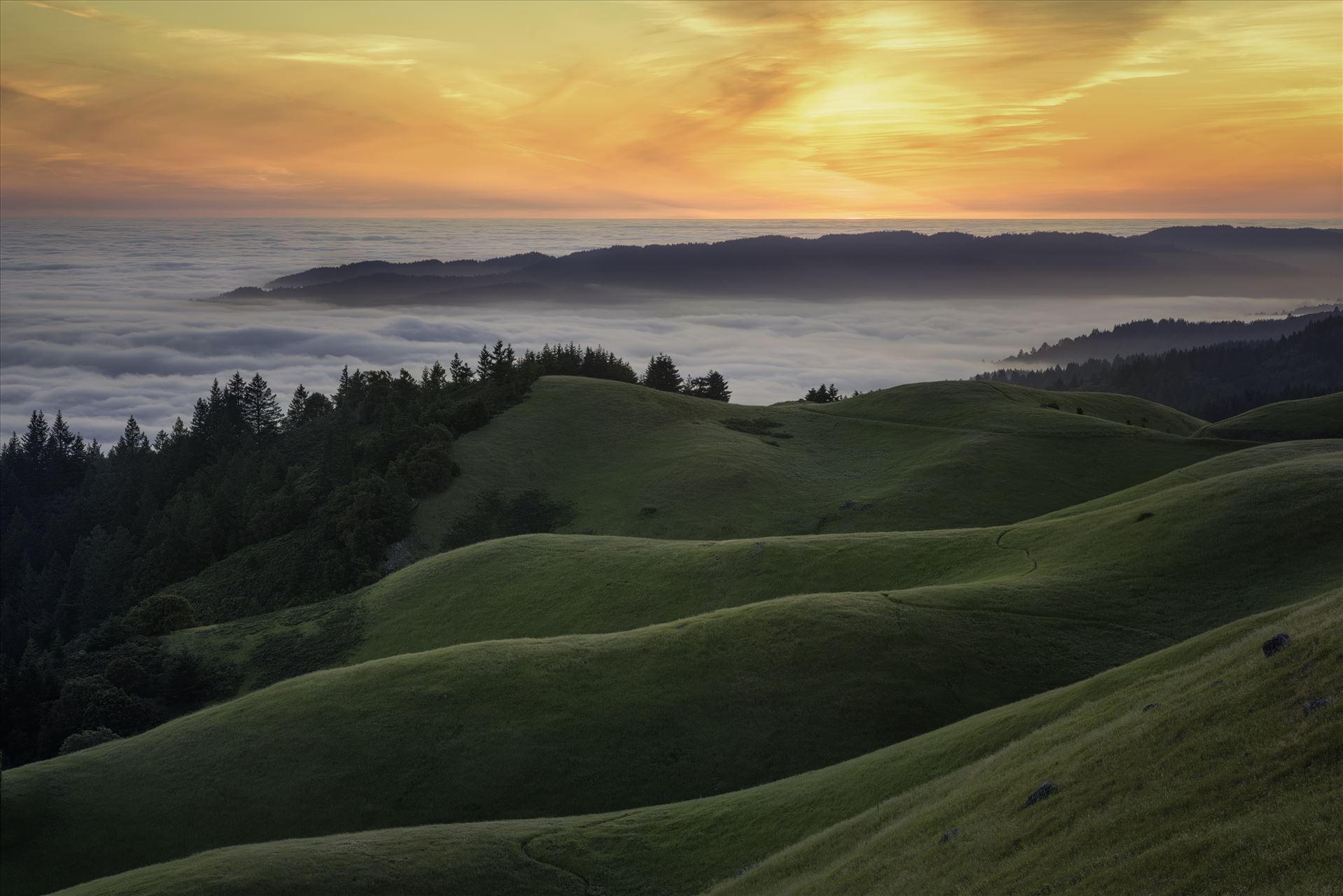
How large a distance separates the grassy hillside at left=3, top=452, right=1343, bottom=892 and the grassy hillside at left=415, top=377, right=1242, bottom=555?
42516 mm

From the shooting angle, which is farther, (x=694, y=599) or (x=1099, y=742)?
(x=694, y=599)

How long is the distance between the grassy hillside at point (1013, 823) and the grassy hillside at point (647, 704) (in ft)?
20.3

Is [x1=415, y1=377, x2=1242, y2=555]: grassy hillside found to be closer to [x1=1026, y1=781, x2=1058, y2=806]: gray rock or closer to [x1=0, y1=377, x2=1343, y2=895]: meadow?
[x1=0, y1=377, x2=1343, y2=895]: meadow

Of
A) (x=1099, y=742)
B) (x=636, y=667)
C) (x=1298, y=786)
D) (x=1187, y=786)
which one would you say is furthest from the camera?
(x=636, y=667)

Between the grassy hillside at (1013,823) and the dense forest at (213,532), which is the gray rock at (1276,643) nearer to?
the grassy hillside at (1013,823)

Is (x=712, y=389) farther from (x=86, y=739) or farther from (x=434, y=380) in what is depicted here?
(x=86, y=739)

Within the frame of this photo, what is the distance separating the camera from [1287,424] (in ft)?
393

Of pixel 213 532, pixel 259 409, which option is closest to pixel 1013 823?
pixel 213 532

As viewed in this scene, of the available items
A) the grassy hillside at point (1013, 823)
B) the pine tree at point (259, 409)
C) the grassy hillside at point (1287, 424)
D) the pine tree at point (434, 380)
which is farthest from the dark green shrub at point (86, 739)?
the pine tree at point (259, 409)

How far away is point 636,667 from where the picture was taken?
163 ft

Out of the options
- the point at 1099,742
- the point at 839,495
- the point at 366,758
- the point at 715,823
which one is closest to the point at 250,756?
the point at 366,758

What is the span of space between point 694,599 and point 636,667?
16288 millimetres

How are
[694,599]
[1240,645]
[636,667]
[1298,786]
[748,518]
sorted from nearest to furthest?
[1298,786], [1240,645], [636,667], [694,599], [748,518]

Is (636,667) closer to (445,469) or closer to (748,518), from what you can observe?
(748,518)
